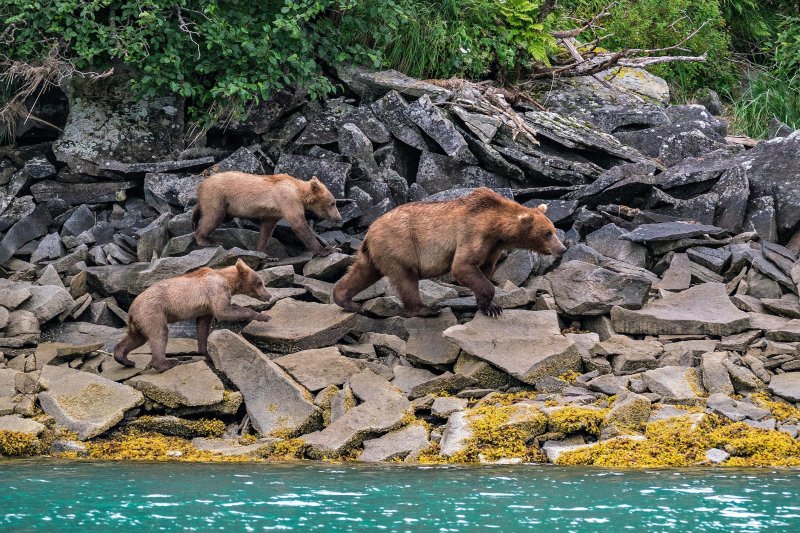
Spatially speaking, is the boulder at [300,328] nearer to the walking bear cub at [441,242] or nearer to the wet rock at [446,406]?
the walking bear cub at [441,242]

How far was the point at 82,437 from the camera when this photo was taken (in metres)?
10.5

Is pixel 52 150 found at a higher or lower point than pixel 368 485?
higher

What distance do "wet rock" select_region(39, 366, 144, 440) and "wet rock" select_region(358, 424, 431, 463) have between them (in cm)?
244

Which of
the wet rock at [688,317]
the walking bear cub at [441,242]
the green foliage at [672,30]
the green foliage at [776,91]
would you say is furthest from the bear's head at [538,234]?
the green foliage at [672,30]

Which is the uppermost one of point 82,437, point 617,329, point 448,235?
point 448,235

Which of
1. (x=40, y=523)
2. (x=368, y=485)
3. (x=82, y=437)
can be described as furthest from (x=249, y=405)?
(x=40, y=523)

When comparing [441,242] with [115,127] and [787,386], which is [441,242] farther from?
[115,127]

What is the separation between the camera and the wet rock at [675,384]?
10547mm

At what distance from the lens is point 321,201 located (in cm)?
1473

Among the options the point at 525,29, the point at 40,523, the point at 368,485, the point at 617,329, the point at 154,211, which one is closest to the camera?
the point at 40,523

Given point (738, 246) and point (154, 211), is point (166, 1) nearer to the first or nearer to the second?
point (154, 211)

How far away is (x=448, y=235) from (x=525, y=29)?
7.01m

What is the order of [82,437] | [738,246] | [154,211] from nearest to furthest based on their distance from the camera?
[82,437]
[738,246]
[154,211]

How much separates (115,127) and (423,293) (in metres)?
5.84
